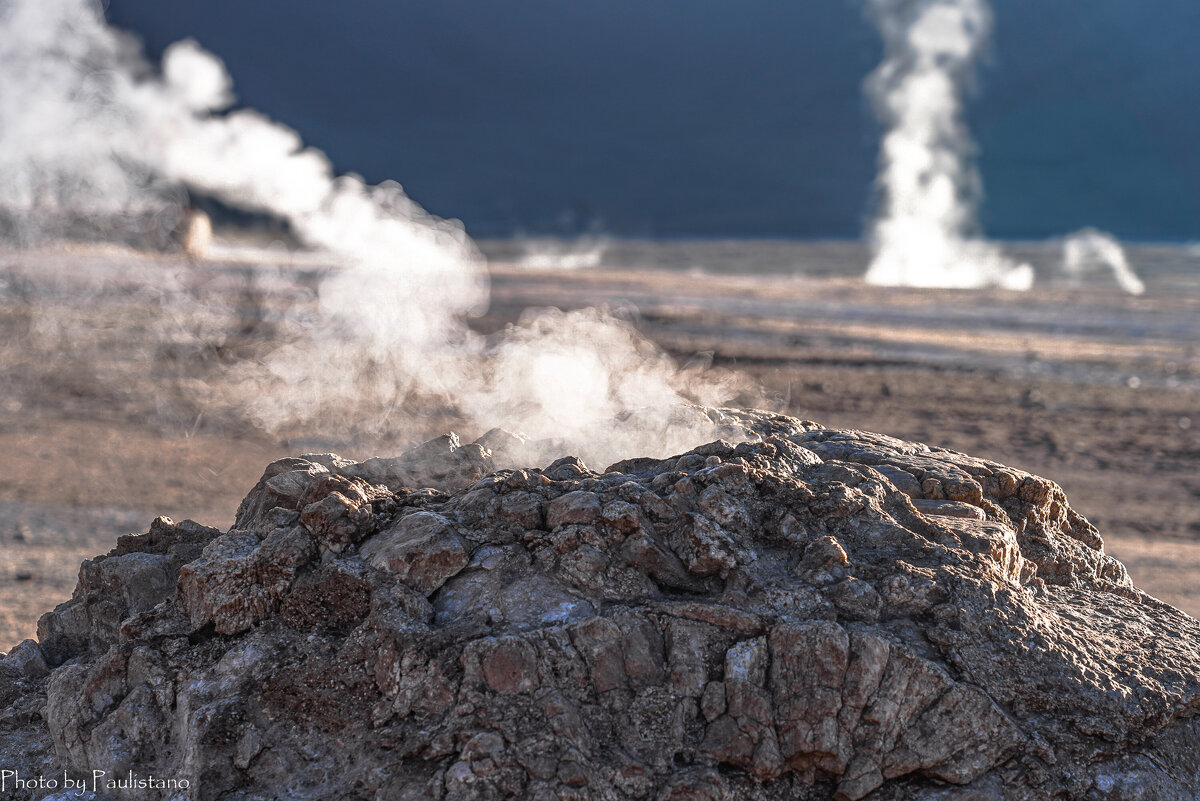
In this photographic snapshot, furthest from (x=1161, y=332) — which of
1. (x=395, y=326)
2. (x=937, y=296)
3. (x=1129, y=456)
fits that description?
(x=395, y=326)

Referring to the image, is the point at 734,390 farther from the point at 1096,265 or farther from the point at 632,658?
the point at 1096,265

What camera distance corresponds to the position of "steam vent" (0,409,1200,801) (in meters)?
3.62

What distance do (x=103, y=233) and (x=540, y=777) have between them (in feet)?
41.4

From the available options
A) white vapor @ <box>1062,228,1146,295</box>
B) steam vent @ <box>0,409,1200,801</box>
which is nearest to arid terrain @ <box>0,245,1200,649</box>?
steam vent @ <box>0,409,1200,801</box>

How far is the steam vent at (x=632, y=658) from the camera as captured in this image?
362 centimetres

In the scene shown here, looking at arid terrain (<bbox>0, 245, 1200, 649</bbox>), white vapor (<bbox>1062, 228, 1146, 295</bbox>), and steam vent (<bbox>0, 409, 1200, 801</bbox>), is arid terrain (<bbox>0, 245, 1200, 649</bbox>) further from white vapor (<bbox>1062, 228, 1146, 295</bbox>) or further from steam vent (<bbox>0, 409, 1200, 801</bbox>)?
white vapor (<bbox>1062, 228, 1146, 295</bbox>)

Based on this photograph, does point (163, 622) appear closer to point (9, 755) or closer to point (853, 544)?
point (9, 755)

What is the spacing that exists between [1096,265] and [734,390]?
68706 millimetres

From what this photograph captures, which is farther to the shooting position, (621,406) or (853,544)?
(621,406)

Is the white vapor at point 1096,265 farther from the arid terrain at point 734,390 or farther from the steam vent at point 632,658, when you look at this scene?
the steam vent at point 632,658

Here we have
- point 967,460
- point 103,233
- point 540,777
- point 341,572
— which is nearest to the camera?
point 540,777

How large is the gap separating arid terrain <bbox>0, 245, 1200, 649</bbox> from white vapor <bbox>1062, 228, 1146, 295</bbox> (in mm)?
16747

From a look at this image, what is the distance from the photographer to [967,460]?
5.38m

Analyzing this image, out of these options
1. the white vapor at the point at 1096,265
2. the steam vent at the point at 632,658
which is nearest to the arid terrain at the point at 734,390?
the steam vent at the point at 632,658
